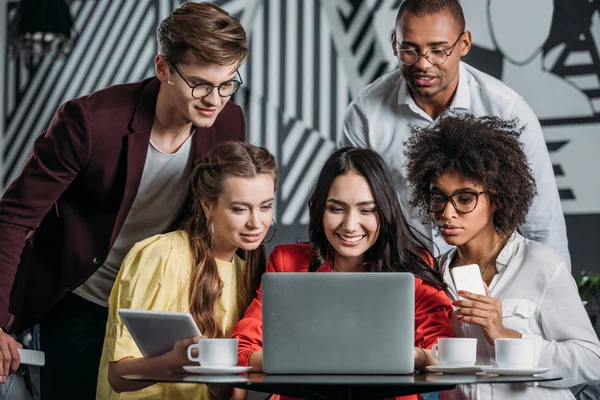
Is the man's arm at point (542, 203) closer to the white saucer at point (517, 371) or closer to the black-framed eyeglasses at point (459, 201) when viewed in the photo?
the black-framed eyeglasses at point (459, 201)

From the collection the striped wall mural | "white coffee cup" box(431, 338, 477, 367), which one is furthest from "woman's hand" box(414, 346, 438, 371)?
the striped wall mural

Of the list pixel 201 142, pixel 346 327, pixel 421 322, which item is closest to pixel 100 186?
pixel 201 142

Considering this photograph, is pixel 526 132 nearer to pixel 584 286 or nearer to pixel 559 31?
pixel 584 286

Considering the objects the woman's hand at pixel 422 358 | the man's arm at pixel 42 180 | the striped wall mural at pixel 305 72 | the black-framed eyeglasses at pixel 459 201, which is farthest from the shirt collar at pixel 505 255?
the striped wall mural at pixel 305 72

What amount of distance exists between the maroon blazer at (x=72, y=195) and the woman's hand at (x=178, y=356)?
69 centimetres

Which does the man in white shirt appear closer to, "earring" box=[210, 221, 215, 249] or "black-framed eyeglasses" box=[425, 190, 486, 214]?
"black-framed eyeglasses" box=[425, 190, 486, 214]

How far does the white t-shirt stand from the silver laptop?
3.26ft

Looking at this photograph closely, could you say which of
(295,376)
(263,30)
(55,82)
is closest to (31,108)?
(55,82)

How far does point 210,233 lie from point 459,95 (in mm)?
1152

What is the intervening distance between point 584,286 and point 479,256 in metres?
1.87

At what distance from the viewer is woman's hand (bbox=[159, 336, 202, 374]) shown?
2084 mm

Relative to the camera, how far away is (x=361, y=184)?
2.52 metres

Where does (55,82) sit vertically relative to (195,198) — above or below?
above

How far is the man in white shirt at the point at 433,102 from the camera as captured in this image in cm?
318
